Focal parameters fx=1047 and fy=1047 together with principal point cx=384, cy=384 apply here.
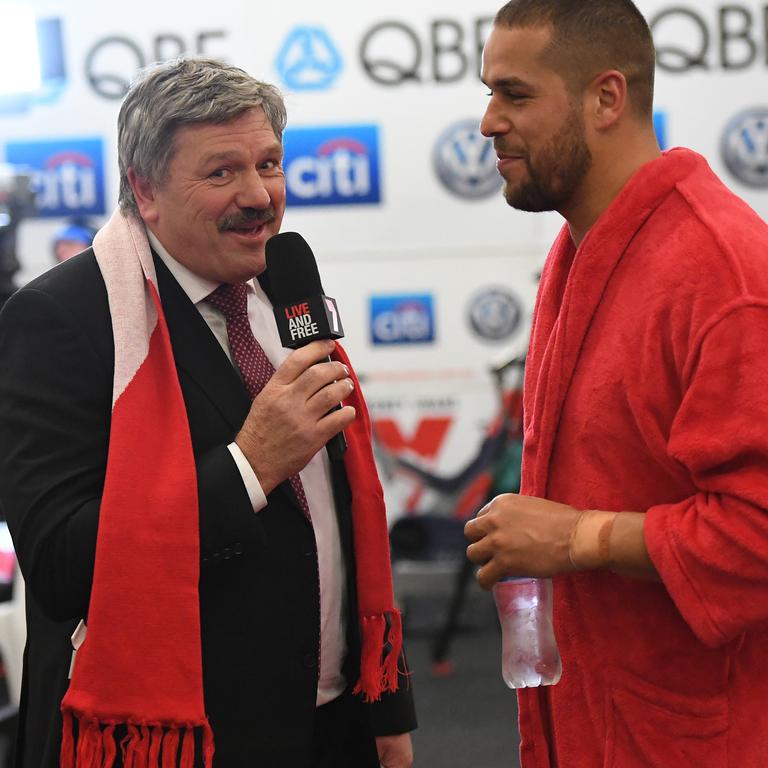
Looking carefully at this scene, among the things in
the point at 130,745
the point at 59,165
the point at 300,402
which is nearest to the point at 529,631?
the point at 300,402

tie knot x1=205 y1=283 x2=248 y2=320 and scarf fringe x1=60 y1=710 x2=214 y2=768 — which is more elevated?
tie knot x1=205 y1=283 x2=248 y2=320

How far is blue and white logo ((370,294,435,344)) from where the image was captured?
4.30 m

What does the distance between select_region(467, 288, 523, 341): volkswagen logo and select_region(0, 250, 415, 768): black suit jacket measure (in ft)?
9.34

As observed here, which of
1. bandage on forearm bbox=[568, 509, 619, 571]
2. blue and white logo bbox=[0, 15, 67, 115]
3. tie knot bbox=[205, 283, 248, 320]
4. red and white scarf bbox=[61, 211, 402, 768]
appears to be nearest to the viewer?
bandage on forearm bbox=[568, 509, 619, 571]

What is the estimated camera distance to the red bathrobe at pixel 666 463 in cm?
121

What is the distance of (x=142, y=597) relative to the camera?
1.42 m

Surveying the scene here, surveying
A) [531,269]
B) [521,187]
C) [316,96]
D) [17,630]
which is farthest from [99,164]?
[521,187]

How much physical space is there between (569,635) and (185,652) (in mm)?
535

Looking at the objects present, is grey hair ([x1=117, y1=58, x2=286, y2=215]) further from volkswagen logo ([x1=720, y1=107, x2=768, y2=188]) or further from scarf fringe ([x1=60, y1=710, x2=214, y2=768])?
volkswagen logo ([x1=720, y1=107, x2=768, y2=188])

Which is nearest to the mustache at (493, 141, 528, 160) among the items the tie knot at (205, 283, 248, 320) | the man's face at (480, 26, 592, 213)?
the man's face at (480, 26, 592, 213)

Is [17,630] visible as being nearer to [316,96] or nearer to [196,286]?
[196,286]

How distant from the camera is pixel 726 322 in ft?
3.99

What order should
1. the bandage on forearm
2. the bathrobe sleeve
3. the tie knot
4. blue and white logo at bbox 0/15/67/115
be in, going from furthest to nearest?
blue and white logo at bbox 0/15/67/115 → the tie knot → the bandage on forearm → the bathrobe sleeve

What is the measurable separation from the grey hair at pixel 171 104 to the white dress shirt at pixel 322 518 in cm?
13
